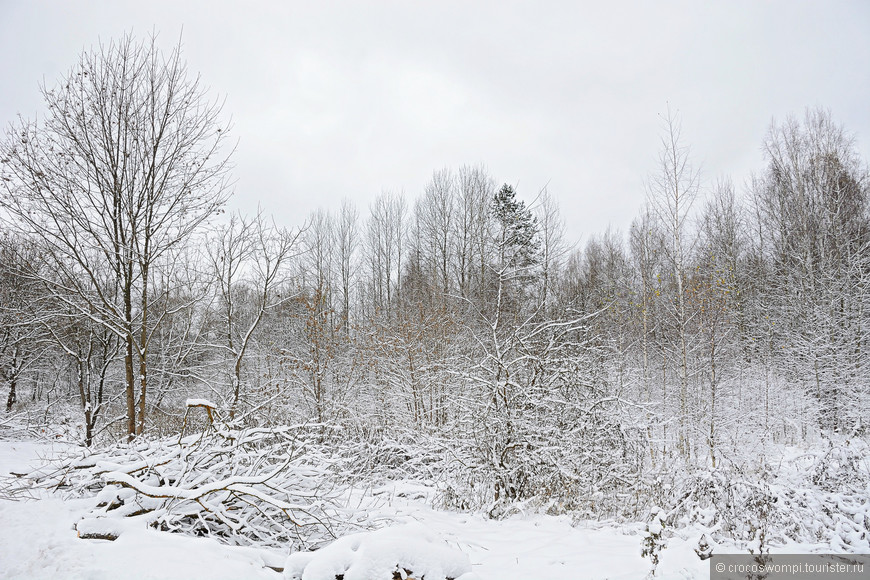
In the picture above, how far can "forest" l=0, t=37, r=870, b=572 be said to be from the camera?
5.78 metres

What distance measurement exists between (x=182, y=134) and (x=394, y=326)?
987 cm

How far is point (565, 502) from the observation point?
630 cm

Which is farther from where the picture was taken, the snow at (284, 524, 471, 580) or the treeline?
the treeline

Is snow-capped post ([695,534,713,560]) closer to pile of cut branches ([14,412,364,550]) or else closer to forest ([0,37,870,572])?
forest ([0,37,870,572])

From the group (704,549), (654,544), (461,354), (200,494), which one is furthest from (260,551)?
(461,354)

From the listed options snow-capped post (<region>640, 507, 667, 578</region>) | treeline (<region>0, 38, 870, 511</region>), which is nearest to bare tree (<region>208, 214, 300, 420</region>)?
treeline (<region>0, 38, 870, 511</region>)

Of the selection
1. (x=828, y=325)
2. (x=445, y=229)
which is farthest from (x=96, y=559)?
(x=445, y=229)

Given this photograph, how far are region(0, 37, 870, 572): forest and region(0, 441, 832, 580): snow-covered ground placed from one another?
18.6 inches

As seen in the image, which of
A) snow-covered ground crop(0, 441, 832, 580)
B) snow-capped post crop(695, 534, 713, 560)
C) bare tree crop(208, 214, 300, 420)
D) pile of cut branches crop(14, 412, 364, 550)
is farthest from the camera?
bare tree crop(208, 214, 300, 420)

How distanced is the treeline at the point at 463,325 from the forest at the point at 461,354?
0.07m

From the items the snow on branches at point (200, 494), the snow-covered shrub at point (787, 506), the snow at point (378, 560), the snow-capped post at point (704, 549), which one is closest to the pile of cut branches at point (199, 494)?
the snow on branches at point (200, 494)

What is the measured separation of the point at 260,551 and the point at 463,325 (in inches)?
306

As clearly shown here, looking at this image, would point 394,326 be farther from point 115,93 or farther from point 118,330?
point 115,93

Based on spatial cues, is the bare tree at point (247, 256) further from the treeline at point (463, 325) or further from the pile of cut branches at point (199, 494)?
the pile of cut branches at point (199, 494)
